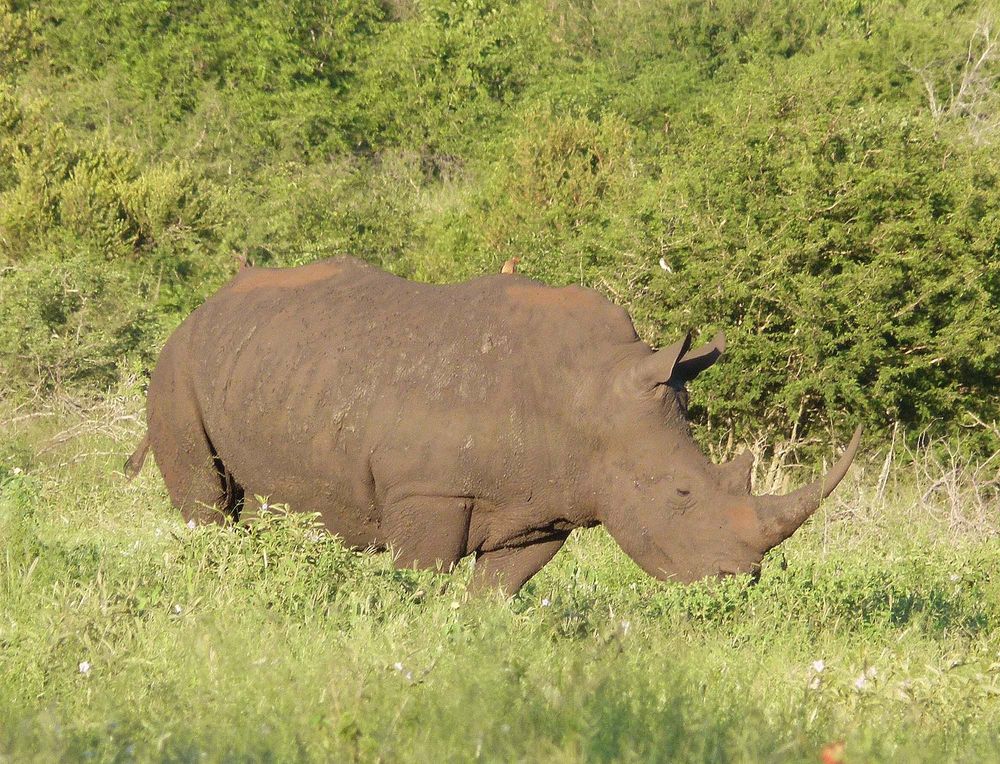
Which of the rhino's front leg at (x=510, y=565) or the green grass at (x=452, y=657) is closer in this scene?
the green grass at (x=452, y=657)

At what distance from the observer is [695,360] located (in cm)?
686

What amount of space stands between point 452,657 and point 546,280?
9028 millimetres

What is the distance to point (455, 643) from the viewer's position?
17.2 ft

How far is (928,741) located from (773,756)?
0.78 meters

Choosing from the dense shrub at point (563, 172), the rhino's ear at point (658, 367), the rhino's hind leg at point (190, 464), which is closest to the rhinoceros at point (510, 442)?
the rhino's ear at point (658, 367)

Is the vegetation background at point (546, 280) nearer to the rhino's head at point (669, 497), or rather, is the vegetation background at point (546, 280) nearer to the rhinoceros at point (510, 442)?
the rhino's head at point (669, 497)

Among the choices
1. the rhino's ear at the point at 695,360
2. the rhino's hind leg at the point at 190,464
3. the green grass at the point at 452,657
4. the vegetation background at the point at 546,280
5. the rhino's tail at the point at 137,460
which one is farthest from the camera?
the rhino's tail at the point at 137,460

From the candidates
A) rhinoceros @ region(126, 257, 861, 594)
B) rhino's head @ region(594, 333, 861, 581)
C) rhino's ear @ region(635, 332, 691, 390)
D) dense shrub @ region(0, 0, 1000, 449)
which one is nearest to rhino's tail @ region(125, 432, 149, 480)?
rhinoceros @ region(126, 257, 861, 594)

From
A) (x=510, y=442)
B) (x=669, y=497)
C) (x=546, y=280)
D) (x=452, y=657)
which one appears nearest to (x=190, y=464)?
(x=510, y=442)

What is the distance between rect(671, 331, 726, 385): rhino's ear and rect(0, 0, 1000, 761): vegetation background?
0.87m

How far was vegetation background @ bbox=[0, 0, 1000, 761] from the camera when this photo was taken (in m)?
4.75

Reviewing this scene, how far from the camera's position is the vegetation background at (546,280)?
4750 mm

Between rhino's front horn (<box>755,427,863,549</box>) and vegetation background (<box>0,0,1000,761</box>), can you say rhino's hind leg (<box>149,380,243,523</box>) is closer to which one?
vegetation background (<box>0,0,1000,761</box>)

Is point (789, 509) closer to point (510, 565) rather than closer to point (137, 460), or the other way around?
point (510, 565)
